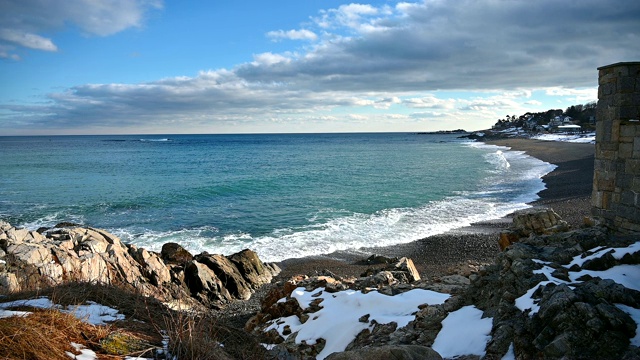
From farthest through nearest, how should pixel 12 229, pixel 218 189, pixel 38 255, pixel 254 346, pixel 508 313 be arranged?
1. pixel 218 189
2. pixel 12 229
3. pixel 38 255
4. pixel 508 313
5. pixel 254 346

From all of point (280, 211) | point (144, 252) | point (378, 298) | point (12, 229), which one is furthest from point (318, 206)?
point (378, 298)

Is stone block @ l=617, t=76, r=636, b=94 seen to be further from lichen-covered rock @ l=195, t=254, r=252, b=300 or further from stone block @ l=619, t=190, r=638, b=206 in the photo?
lichen-covered rock @ l=195, t=254, r=252, b=300

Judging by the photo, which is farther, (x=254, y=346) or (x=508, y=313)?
(x=508, y=313)

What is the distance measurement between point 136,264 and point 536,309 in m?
11.8

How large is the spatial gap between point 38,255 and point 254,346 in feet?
29.9

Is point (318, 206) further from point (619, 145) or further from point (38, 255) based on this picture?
point (619, 145)

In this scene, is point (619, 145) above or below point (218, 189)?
above

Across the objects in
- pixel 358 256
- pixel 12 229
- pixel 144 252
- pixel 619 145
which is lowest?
pixel 358 256

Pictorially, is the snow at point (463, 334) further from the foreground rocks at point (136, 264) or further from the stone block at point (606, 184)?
the foreground rocks at point (136, 264)

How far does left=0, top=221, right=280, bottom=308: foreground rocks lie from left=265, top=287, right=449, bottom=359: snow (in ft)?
12.9

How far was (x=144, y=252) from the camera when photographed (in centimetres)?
1362

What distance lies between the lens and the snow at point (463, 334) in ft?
17.4

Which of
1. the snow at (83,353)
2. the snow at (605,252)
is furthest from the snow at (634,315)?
the snow at (83,353)

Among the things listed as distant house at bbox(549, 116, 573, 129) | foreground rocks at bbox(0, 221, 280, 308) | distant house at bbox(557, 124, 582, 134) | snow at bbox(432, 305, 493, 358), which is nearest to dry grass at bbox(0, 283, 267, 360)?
snow at bbox(432, 305, 493, 358)
